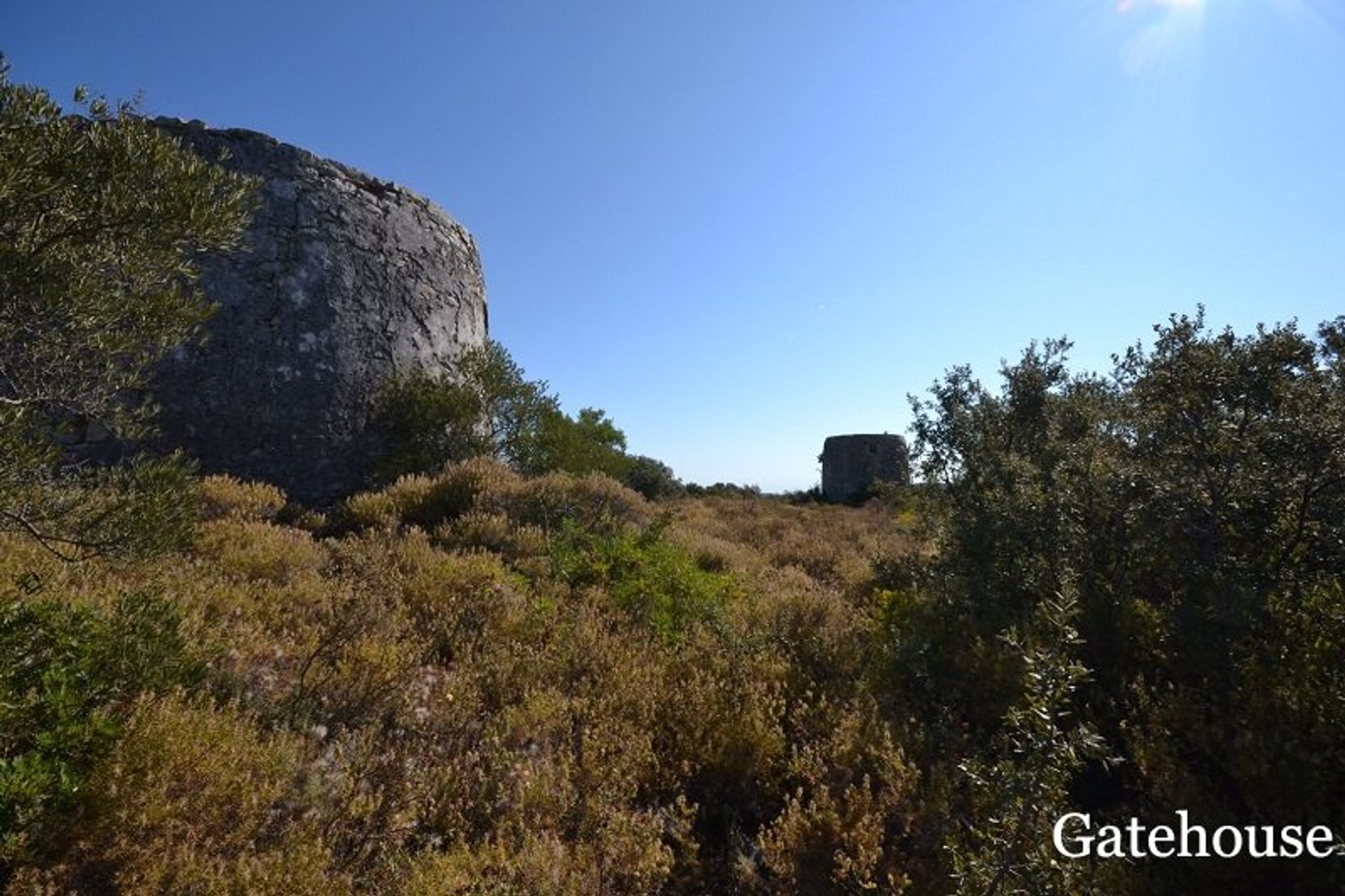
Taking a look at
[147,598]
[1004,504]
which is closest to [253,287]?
[147,598]

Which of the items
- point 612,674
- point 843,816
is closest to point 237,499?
point 612,674

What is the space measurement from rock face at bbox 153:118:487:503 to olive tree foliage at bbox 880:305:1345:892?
10632 millimetres

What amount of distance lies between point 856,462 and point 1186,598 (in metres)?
35.0

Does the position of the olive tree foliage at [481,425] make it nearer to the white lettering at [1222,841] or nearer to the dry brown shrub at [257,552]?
the dry brown shrub at [257,552]

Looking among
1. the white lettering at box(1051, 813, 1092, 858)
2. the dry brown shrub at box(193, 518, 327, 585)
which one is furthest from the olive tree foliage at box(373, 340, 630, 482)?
the white lettering at box(1051, 813, 1092, 858)

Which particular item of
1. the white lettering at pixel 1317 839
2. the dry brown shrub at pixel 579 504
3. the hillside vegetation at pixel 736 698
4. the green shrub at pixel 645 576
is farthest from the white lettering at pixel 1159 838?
the dry brown shrub at pixel 579 504

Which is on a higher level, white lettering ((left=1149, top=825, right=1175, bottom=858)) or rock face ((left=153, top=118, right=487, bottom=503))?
rock face ((left=153, top=118, right=487, bottom=503))

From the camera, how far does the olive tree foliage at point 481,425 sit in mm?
12320

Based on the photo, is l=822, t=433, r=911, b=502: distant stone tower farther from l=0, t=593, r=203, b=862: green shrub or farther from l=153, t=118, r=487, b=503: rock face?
l=0, t=593, r=203, b=862: green shrub

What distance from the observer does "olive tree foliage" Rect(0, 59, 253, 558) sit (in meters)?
3.80

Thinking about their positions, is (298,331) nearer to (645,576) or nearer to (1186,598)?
(645,576)

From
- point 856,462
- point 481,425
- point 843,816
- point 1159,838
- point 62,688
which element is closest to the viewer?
point 62,688

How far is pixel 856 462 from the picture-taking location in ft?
129

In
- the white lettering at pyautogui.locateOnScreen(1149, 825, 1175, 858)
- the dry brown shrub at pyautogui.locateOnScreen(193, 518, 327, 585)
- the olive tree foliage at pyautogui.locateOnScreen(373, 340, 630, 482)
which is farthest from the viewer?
the olive tree foliage at pyautogui.locateOnScreen(373, 340, 630, 482)
